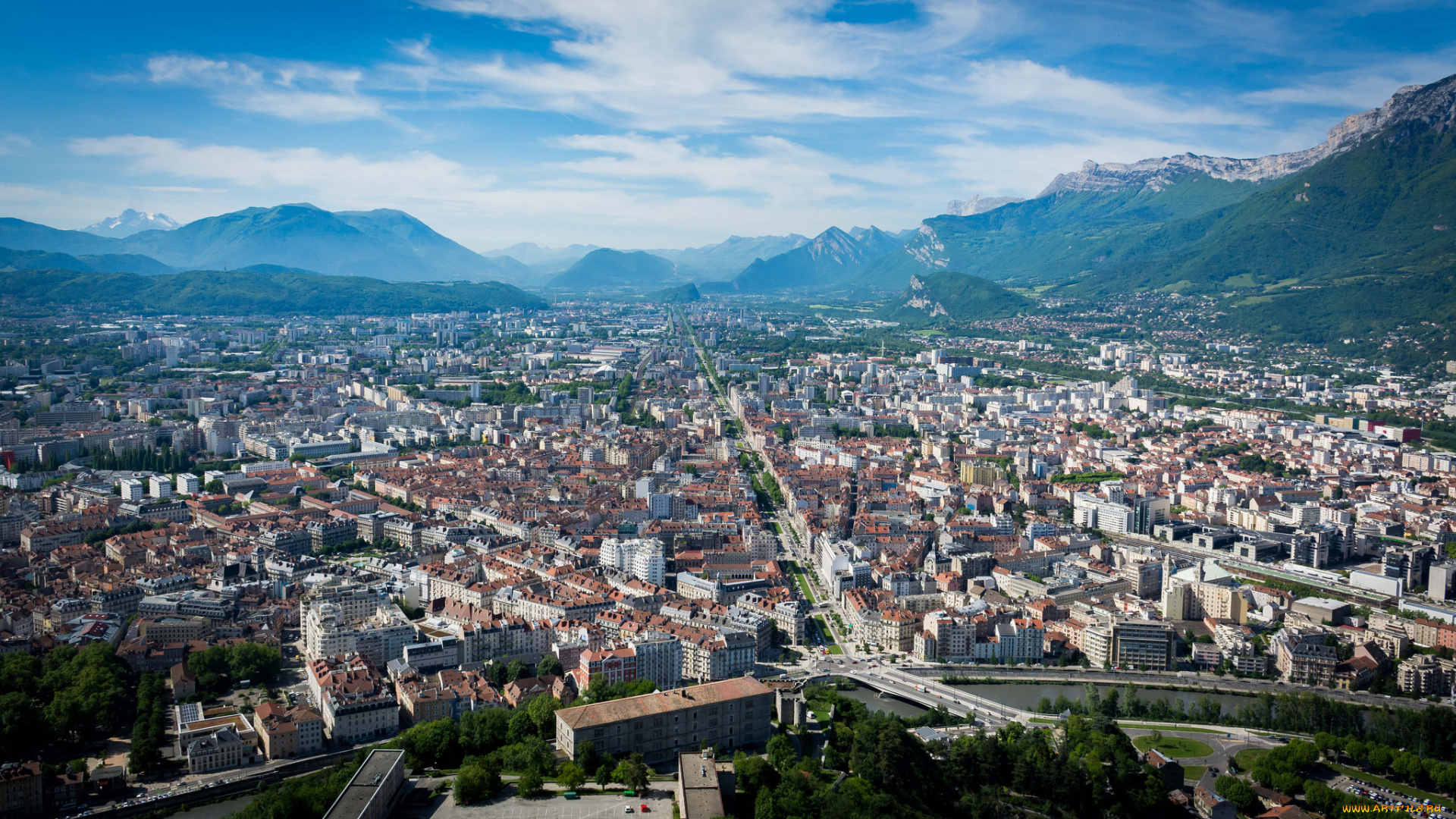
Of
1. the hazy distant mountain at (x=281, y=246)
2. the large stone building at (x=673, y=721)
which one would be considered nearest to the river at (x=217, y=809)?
the large stone building at (x=673, y=721)

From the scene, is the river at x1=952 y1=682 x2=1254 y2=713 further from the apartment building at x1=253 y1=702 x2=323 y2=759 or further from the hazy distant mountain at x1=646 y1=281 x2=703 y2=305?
the hazy distant mountain at x1=646 y1=281 x2=703 y2=305

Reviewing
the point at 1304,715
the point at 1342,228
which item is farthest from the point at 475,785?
the point at 1342,228

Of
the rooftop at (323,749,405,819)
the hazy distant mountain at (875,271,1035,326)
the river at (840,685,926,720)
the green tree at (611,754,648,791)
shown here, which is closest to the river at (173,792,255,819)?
the rooftop at (323,749,405,819)

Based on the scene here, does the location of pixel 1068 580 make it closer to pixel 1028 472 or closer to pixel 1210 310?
pixel 1028 472

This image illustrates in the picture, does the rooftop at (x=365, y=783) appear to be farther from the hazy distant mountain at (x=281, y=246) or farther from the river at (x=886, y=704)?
the hazy distant mountain at (x=281, y=246)

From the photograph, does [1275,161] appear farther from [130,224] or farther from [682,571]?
[130,224]

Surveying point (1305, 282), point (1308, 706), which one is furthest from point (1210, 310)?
point (1308, 706)
